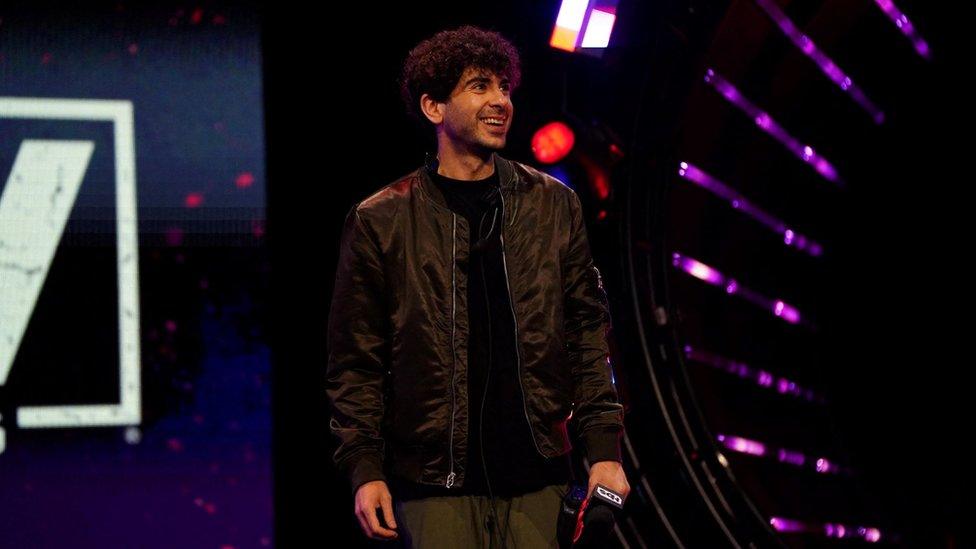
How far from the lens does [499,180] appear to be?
1991 mm

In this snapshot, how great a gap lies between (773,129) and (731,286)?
752mm

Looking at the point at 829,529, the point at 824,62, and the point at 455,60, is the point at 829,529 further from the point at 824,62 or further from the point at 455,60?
the point at 455,60

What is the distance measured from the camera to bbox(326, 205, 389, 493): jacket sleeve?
6.07 feet

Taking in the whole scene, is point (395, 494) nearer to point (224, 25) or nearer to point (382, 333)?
point (382, 333)

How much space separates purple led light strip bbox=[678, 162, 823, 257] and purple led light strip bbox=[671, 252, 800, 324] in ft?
Result: 0.95

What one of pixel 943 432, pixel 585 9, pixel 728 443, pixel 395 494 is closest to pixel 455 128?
pixel 395 494

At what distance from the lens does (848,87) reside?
15.1ft

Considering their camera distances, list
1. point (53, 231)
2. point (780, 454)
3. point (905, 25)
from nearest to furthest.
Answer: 1. point (53, 231)
2. point (905, 25)
3. point (780, 454)

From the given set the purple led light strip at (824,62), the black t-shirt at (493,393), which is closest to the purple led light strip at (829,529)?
the purple led light strip at (824,62)

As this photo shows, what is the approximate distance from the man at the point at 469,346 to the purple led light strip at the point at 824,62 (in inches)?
97.0

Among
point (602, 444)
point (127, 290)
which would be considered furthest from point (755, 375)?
point (602, 444)

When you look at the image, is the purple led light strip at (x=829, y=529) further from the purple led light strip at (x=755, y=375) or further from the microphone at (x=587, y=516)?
the microphone at (x=587, y=516)

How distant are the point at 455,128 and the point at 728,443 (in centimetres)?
279

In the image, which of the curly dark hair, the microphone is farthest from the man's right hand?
the curly dark hair
